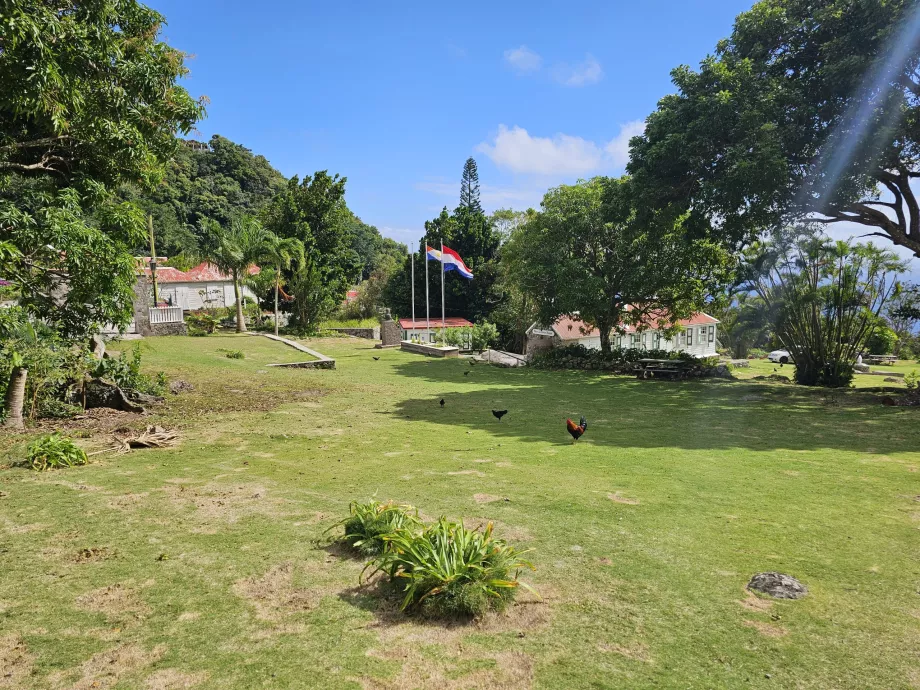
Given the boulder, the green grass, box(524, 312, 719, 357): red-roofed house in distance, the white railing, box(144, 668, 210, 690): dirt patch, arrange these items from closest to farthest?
box(144, 668, 210, 690): dirt patch
the boulder
the white railing
box(524, 312, 719, 357): red-roofed house in distance
the green grass

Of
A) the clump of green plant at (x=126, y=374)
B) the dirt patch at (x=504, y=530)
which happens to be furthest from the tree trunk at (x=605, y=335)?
the dirt patch at (x=504, y=530)

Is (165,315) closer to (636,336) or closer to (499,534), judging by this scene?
(499,534)

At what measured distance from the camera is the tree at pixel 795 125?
14.4m

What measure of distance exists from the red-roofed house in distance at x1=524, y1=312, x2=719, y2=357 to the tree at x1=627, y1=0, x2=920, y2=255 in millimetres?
9961

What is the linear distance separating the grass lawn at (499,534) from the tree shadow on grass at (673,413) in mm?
252

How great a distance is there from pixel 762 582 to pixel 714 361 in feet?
72.2

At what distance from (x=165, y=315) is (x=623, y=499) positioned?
2585cm

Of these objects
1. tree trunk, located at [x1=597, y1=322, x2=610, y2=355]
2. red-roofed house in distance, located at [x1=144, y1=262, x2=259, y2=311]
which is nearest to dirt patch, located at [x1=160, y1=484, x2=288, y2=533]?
tree trunk, located at [x1=597, y1=322, x2=610, y2=355]

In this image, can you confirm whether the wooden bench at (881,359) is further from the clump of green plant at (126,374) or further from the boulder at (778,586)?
the clump of green plant at (126,374)

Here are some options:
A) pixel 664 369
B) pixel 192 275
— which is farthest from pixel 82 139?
pixel 192 275

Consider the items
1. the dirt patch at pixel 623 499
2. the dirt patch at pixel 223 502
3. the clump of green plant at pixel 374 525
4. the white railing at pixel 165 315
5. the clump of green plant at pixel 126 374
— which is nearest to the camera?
the clump of green plant at pixel 374 525

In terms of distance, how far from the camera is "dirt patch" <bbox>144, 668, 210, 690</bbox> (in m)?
3.30

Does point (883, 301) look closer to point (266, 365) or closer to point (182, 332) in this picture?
point (266, 365)

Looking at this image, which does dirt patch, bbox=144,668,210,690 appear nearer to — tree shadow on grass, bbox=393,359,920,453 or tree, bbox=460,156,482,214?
tree shadow on grass, bbox=393,359,920,453
